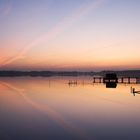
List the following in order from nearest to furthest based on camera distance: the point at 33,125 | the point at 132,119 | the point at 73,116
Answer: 1. the point at 33,125
2. the point at 132,119
3. the point at 73,116

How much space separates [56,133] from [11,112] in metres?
9.69

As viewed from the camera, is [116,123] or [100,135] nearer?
[100,135]

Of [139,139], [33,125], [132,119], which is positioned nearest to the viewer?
[139,139]

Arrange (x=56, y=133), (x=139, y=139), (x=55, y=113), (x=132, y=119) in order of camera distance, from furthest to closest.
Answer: (x=55, y=113) < (x=132, y=119) < (x=56, y=133) < (x=139, y=139)

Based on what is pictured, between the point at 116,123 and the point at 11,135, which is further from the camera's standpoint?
the point at 116,123

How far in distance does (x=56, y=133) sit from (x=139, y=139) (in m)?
5.09

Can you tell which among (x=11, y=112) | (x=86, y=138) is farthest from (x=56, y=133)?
(x=11, y=112)

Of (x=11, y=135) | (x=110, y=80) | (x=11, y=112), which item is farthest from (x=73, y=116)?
(x=110, y=80)

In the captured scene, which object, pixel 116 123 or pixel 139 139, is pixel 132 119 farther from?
pixel 139 139

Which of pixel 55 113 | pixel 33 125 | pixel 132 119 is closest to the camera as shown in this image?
pixel 33 125

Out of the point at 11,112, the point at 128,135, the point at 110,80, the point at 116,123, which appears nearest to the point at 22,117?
the point at 11,112

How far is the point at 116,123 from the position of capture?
66.4 feet

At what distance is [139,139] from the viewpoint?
16109mm

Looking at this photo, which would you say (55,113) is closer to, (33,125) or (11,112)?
(11,112)
